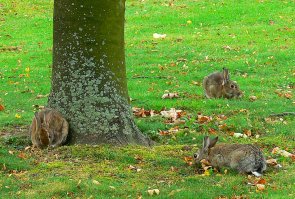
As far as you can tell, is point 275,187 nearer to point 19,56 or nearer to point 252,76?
point 252,76

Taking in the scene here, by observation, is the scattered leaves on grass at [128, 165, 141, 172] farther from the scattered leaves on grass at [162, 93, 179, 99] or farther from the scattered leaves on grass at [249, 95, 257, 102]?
the scattered leaves on grass at [249, 95, 257, 102]

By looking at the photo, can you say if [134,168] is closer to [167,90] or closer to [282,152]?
[282,152]

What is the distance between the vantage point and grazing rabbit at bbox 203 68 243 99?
51.9 ft

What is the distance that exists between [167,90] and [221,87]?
1.63 metres

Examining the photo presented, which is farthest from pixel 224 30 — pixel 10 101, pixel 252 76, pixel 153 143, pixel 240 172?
pixel 240 172

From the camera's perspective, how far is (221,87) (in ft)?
52.7

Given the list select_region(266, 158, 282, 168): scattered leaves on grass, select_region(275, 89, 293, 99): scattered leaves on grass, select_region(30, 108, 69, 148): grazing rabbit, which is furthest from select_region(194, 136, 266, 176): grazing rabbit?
select_region(275, 89, 293, 99): scattered leaves on grass

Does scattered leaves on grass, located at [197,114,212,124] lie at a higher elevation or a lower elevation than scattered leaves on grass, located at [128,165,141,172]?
higher

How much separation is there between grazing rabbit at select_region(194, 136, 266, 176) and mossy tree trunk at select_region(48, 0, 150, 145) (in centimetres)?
149

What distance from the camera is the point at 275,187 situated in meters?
8.97

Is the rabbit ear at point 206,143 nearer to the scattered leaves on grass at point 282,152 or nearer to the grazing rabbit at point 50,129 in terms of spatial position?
the scattered leaves on grass at point 282,152

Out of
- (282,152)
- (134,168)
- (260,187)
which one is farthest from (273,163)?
(134,168)

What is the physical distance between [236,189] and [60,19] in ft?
14.2

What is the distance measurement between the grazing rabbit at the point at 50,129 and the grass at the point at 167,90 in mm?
302
